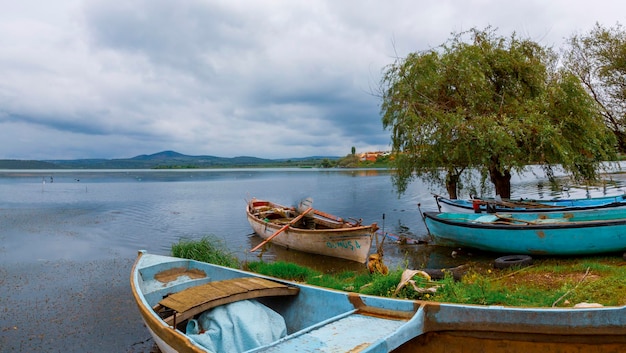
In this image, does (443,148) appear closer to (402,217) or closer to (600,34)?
(402,217)

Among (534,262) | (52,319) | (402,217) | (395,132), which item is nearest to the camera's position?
(52,319)

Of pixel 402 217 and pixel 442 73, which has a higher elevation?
pixel 442 73

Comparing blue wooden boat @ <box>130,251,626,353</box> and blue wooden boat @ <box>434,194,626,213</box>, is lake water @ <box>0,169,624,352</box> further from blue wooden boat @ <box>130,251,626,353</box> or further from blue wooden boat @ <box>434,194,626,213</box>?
blue wooden boat @ <box>130,251,626,353</box>

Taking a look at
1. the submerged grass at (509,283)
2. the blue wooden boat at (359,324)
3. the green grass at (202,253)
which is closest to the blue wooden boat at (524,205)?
the submerged grass at (509,283)

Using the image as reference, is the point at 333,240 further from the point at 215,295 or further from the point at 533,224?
the point at 215,295

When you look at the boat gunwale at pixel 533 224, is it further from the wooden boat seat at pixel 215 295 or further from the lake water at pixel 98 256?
the wooden boat seat at pixel 215 295

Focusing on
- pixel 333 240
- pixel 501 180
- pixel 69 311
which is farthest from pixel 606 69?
pixel 69 311

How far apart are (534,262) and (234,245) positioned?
12.3 meters

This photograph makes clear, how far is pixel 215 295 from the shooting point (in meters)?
5.73

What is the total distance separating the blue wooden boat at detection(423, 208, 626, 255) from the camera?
1070cm

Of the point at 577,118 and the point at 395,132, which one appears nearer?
the point at 577,118

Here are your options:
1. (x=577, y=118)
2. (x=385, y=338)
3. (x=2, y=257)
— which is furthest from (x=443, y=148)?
(x=2, y=257)

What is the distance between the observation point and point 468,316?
4508 millimetres

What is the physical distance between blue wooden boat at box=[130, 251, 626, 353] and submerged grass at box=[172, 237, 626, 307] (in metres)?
1.12
